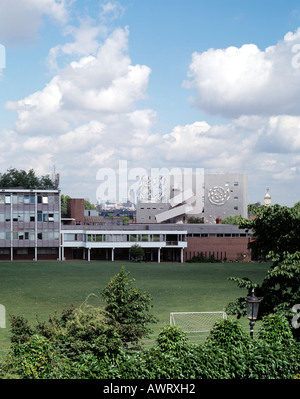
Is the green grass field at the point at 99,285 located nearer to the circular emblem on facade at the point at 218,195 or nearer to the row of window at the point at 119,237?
the row of window at the point at 119,237

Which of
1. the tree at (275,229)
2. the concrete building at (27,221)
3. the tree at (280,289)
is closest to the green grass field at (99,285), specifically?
the concrete building at (27,221)

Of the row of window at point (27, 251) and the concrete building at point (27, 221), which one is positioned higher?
the concrete building at point (27, 221)

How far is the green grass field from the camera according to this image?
105ft

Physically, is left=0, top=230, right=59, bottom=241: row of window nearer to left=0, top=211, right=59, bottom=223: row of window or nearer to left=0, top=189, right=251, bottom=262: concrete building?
left=0, top=189, right=251, bottom=262: concrete building

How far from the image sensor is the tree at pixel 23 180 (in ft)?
358

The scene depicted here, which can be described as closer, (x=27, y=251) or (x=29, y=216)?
(x=29, y=216)

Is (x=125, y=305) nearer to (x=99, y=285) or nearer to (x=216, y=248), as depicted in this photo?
(x=99, y=285)

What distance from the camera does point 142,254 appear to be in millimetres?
69000

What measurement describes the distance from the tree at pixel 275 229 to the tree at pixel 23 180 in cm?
9436

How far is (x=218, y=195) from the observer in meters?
116

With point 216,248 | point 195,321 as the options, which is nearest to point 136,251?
point 216,248

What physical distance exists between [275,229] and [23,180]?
322ft

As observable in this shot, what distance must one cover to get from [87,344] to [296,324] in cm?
697

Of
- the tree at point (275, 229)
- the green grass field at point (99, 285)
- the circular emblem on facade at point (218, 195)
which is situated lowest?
the green grass field at point (99, 285)
